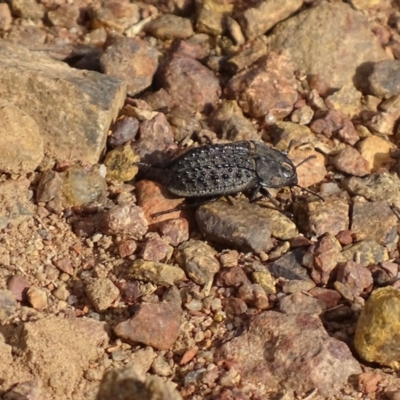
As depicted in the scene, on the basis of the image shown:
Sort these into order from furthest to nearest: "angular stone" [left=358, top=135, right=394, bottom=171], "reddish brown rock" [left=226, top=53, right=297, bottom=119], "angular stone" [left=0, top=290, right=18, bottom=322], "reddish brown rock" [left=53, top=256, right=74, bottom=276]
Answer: "reddish brown rock" [left=226, top=53, right=297, bottom=119]
"angular stone" [left=358, top=135, right=394, bottom=171]
"reddish brown rock" [left=53, top=256, right=74, bottom=276]
"angular stone" [left=0, top=290, right=18, bottom=322]

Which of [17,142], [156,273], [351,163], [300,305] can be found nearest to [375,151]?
[351,163]

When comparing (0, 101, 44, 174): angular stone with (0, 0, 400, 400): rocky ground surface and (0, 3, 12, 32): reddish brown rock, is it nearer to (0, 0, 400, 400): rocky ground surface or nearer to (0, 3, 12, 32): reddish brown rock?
(0, 0, 400, 400): rocky ground surface

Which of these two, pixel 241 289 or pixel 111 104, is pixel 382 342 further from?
pixel 111 104

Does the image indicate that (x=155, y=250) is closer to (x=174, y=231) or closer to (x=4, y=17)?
(x=174, y=231)

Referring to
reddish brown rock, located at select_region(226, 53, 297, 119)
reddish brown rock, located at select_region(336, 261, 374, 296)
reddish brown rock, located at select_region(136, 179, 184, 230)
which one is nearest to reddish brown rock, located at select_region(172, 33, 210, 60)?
reddish brown rock, located at select_region(226, 53, 297, 119)

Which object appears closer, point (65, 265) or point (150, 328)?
point (150, 328)

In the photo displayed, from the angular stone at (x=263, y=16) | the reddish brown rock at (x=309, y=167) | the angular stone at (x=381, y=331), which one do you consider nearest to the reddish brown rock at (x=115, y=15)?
the angular stone at (x=263, y=16)

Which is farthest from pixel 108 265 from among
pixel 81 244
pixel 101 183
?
pixel 101 183
